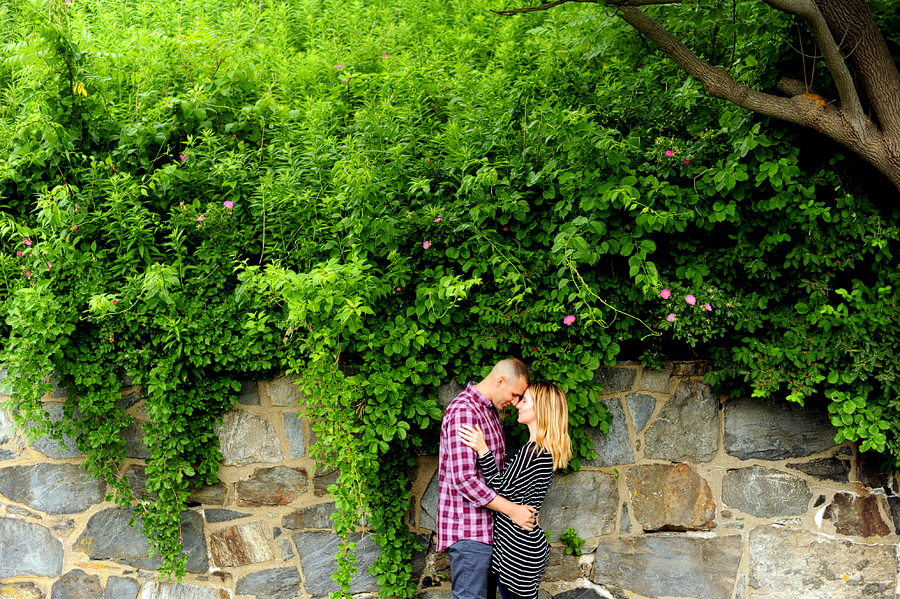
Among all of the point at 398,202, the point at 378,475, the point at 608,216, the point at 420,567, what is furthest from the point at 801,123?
the point at 420,567

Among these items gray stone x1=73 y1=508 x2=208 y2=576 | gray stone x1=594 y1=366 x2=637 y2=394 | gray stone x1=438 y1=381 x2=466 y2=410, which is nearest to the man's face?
gray stone x1=438 y1=381 x2=466 y2=410

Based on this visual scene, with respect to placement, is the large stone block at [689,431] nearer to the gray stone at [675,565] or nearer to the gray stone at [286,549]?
the gray stone at [675,565]

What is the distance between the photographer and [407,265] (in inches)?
119

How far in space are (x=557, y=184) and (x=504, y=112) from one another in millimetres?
611

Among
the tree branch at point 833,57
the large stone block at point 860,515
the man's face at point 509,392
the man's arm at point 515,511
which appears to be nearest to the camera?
the tree branch at point 833,57

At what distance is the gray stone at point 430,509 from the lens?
3121mm

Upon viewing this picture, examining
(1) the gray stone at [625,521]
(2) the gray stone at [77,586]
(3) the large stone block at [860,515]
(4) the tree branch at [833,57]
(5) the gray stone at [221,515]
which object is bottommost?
(2) the gray stone at [77,586]

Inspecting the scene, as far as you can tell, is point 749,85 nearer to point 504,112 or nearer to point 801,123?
point 801,123

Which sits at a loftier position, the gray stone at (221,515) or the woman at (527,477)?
the woman at (527,477)

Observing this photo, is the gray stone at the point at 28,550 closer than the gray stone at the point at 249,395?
No

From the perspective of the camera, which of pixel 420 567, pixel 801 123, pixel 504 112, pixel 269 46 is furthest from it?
pixel 269 46

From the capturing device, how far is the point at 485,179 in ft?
9.59

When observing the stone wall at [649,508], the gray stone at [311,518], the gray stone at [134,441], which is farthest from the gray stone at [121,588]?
the gray stone at [311,518]

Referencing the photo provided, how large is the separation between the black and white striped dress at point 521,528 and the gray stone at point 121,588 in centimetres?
196
